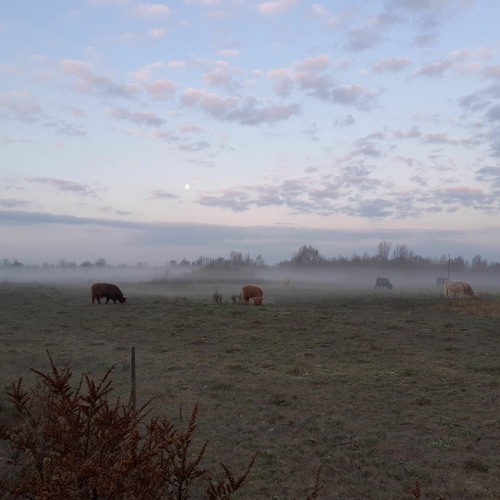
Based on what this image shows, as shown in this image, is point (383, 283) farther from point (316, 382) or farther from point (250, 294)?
point (316, 382)

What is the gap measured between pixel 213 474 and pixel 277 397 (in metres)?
3.70

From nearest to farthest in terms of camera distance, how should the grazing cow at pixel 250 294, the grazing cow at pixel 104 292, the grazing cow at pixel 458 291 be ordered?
the grazing cow at pixel 250 294 < the grazing cow at pixel 104 292 < the grazing cow at pixel 458 291

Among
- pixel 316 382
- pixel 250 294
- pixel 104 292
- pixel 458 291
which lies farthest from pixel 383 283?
pixel 316 382

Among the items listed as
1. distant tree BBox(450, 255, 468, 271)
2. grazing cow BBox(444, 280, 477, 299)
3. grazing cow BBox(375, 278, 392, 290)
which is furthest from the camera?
distant tree BBox(450, 255, 468, 271)

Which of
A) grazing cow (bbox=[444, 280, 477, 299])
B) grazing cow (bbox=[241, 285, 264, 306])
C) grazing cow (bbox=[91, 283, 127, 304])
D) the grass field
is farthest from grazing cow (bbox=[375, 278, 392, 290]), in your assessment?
grazing cow (bbox=[91, 283, 127, 304])

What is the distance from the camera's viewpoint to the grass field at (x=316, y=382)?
657cm

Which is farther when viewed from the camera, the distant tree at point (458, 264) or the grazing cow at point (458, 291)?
the distant tree at point (458, 264)

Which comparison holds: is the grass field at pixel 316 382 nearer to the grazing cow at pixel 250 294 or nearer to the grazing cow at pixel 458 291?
the grazing cow at pixel 250 294

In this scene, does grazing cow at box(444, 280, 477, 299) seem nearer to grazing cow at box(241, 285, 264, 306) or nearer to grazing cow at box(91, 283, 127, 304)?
grazing cow at box(241, 285, 264, 306)

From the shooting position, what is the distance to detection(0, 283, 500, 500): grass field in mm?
6570

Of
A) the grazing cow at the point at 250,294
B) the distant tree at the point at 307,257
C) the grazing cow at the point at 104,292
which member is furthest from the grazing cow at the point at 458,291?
the distant tree at the point at 307,257

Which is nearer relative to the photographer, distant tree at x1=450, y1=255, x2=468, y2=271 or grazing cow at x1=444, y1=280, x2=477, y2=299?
grazing cow at x1=444, y1=280, x2=477, y2=299

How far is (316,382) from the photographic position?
37.0ft

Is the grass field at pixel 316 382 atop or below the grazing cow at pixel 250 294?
below
